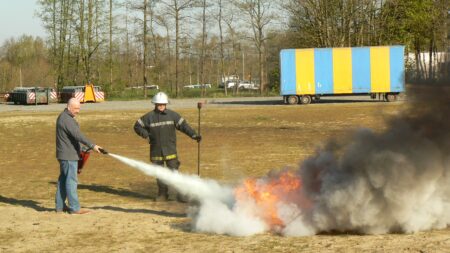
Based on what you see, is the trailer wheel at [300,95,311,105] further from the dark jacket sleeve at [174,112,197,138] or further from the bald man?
the bald man

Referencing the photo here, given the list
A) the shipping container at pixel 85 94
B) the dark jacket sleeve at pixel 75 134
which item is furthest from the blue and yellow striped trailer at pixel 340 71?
the dark jacket sleeve at pixel 75 134

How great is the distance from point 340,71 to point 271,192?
32.9 meters

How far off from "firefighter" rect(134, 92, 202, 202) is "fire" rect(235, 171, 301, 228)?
272 cm

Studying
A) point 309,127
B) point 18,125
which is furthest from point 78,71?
point 309,127

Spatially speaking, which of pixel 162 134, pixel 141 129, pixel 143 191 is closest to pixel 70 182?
pixel 141 129

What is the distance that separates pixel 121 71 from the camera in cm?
6762

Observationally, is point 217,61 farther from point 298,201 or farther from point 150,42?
point 298,201

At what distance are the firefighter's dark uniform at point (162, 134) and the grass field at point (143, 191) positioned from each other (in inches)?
33.7

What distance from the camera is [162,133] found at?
1138 centimetres

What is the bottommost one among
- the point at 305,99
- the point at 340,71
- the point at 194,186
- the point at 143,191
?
the point at 143,191

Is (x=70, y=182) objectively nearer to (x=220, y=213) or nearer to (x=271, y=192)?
(x=220, y=213)

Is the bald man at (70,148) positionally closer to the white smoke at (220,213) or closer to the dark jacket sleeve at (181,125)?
the dark jacket sleeve at (181,125)

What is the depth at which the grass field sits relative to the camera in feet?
25.9

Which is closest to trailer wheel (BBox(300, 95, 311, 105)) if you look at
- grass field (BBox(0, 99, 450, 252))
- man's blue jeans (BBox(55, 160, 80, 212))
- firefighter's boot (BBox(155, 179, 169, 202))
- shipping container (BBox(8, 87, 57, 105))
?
grass field (BBox(0, 99, 450, 252))
